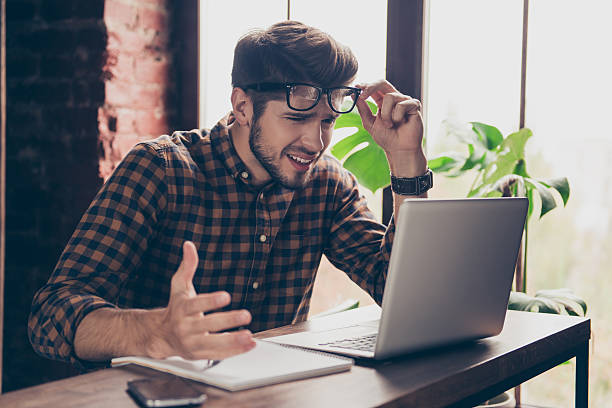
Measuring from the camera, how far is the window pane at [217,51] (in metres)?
2.48

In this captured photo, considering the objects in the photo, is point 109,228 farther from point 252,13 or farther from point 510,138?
point 252,13

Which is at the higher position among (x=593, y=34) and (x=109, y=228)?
(x=593, y=34)

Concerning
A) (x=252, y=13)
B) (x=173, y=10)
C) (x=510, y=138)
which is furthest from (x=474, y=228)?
(x=173, y=10)

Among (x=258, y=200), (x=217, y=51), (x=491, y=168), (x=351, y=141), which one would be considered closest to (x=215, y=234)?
(x=258, y=200)

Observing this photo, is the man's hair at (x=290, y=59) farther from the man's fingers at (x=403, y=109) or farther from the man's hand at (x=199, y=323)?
the man's hand at (x=199, y=323)

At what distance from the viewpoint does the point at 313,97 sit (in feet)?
4.90

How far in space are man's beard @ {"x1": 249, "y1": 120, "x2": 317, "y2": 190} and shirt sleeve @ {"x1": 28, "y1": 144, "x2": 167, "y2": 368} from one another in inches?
8.6

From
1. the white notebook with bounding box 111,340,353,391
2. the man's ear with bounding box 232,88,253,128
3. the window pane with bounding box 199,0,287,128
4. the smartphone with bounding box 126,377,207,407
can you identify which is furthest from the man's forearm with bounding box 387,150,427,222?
the window pane with bounding box 199,0,287,128

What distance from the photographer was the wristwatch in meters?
1.60

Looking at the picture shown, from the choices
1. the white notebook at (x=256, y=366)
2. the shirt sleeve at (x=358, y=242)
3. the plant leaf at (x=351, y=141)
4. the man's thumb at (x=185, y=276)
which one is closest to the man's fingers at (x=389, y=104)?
the shirt sleeve at (x=358, y=242)

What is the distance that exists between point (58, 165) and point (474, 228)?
1.68m

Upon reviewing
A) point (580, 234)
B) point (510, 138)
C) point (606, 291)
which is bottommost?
point (606, 291)

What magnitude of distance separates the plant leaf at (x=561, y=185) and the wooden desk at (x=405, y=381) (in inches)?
21.6

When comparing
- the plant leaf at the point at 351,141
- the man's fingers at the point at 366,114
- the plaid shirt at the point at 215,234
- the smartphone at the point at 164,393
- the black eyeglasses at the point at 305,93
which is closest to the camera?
the smartphone at the point at 164,393
